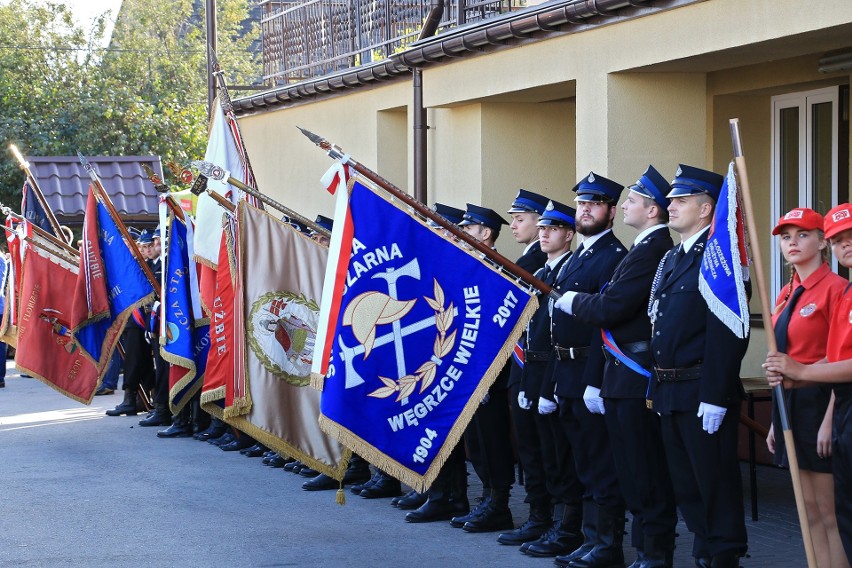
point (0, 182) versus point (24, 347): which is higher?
point (0, 182)

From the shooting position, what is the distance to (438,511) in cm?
810

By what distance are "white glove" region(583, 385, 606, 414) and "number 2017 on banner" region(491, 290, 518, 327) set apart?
0.68 meters

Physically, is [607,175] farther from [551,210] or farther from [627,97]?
[551,210]

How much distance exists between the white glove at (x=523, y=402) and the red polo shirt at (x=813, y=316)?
183cm

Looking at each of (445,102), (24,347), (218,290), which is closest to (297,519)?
(218,290)

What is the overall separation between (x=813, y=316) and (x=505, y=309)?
6.04 feet

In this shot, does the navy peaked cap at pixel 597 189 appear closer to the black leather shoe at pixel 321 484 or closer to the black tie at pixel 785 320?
the black tie at pixel 785 320

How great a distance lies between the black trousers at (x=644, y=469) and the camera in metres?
6.25

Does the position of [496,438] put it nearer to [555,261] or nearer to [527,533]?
[527,533]

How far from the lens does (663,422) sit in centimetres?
598

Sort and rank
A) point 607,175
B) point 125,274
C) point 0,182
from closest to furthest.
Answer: point 607,175, point 125,274, point 0,182

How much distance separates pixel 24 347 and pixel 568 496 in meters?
7.84

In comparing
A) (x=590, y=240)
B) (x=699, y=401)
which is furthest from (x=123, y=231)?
(x=699, y=401)

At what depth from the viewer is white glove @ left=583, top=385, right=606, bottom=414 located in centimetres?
648
